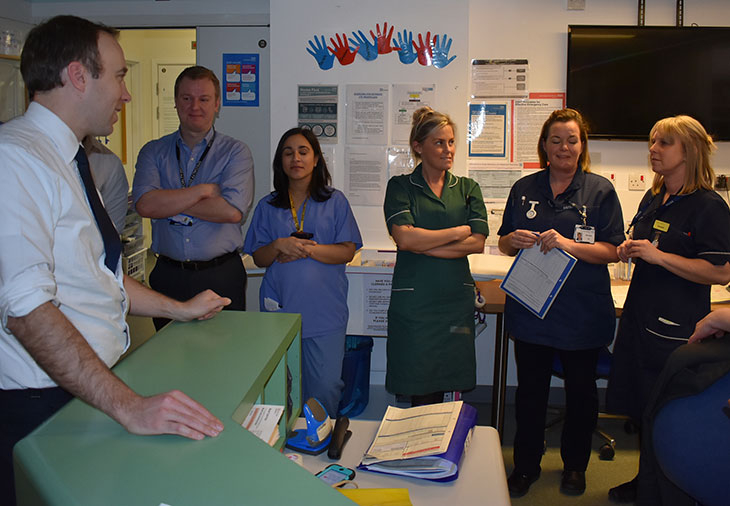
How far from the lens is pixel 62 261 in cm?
135

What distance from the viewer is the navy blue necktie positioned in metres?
1.47

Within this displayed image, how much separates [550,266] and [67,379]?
6.57ft

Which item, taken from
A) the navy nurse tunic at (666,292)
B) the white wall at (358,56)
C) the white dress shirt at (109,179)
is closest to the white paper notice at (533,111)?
the white wall at (358,56)

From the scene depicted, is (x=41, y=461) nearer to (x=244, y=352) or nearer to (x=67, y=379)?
(x=67, y=379)

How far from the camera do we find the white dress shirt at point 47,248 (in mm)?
1190

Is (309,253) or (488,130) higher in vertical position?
(488,130)

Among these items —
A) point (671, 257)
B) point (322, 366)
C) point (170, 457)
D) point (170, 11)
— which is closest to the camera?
point (170, 457)

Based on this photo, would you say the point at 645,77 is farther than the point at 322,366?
Yes

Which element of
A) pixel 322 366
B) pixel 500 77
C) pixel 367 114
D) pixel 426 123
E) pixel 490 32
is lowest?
pixel 322 366

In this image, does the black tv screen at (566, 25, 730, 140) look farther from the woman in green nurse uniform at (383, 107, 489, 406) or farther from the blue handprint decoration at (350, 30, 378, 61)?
the woman in green nurse uniform at (383, 107, 489, 406)

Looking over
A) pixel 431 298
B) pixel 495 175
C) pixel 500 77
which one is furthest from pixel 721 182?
pixel 431 298

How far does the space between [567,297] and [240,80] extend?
2744 mm

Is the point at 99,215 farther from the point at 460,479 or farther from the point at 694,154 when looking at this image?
the point at 694,154

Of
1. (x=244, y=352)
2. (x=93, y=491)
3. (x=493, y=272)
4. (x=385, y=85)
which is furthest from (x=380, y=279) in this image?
(x=93, y=491)
